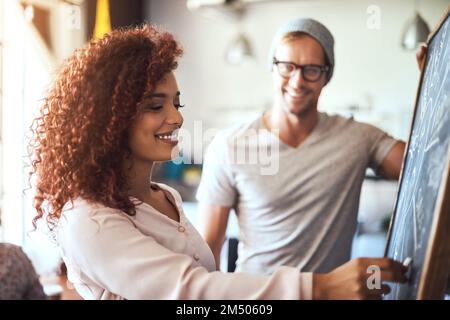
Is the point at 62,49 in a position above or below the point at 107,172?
above

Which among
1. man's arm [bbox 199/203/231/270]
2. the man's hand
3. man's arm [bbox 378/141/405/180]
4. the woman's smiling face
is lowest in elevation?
man's arm [bbox 199/203/231/270]

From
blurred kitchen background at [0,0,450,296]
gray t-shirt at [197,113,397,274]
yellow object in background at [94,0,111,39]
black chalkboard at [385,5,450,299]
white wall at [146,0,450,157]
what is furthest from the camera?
white wall at [146,0,450,157]

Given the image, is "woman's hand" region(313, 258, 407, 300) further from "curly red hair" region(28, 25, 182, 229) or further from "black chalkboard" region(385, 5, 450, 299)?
"curly red hair" region(28, 25, 182, 229)

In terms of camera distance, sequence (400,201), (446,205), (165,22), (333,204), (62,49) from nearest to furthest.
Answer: (446,205)
(400,201)
(333,204)
(62,49)
(165,22)

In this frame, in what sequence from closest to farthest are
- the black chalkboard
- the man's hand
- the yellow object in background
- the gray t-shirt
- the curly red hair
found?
the black chalkboard → the curly red hair → the man's hand → the gray t-shirt → the yellow object in background

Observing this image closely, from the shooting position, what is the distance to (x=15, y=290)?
0.73 meters

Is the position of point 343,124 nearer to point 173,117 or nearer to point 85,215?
point 173,117

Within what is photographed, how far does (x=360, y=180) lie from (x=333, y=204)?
9 centimetres

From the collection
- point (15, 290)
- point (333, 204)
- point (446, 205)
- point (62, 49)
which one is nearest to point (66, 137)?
point (15, 290)

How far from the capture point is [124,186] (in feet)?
2.42

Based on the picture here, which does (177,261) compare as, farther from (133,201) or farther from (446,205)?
(446,205)

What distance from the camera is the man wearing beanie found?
1164 mm

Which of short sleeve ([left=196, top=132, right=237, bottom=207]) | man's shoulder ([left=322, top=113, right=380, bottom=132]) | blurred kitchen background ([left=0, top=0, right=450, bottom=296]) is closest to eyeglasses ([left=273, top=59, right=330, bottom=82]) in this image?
man's shoulder ([left=322, top=113, right=380, bottom=132])

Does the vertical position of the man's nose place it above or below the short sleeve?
above
